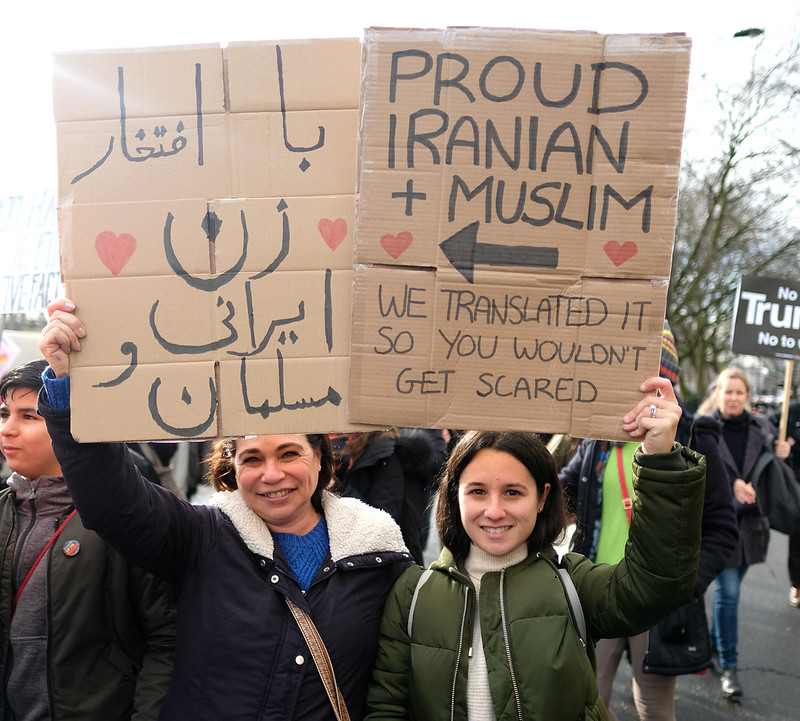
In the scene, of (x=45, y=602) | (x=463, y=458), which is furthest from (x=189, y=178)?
(x=45, y=602)

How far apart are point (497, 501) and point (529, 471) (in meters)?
0.14

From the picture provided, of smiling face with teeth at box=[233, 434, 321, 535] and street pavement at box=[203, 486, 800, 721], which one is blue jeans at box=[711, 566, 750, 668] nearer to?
street pavement at box=[203, 486, 800, 721]

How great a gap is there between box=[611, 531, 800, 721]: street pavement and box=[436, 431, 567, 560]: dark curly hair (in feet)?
8.35

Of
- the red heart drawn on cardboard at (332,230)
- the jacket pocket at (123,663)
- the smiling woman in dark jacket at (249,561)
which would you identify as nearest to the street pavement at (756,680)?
the smiling woman in dark jacket at (249,561)

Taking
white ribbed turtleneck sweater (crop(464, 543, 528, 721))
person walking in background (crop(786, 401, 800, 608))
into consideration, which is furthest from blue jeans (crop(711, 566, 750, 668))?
white ribbed turtleneck sweater (crop(464, 543, 528, 721))

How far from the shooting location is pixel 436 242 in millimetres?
1681

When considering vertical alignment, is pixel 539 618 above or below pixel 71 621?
above

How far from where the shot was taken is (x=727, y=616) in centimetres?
446

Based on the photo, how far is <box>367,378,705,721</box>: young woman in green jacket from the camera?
5.59 feet

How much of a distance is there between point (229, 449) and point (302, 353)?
488mm

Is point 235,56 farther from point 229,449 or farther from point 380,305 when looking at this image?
point 229,449

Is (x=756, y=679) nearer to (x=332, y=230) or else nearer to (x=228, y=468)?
(x=228, y=468)

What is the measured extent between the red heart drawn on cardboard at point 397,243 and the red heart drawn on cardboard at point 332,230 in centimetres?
10

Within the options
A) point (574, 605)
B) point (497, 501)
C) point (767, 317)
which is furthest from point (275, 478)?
point (767, 317)
